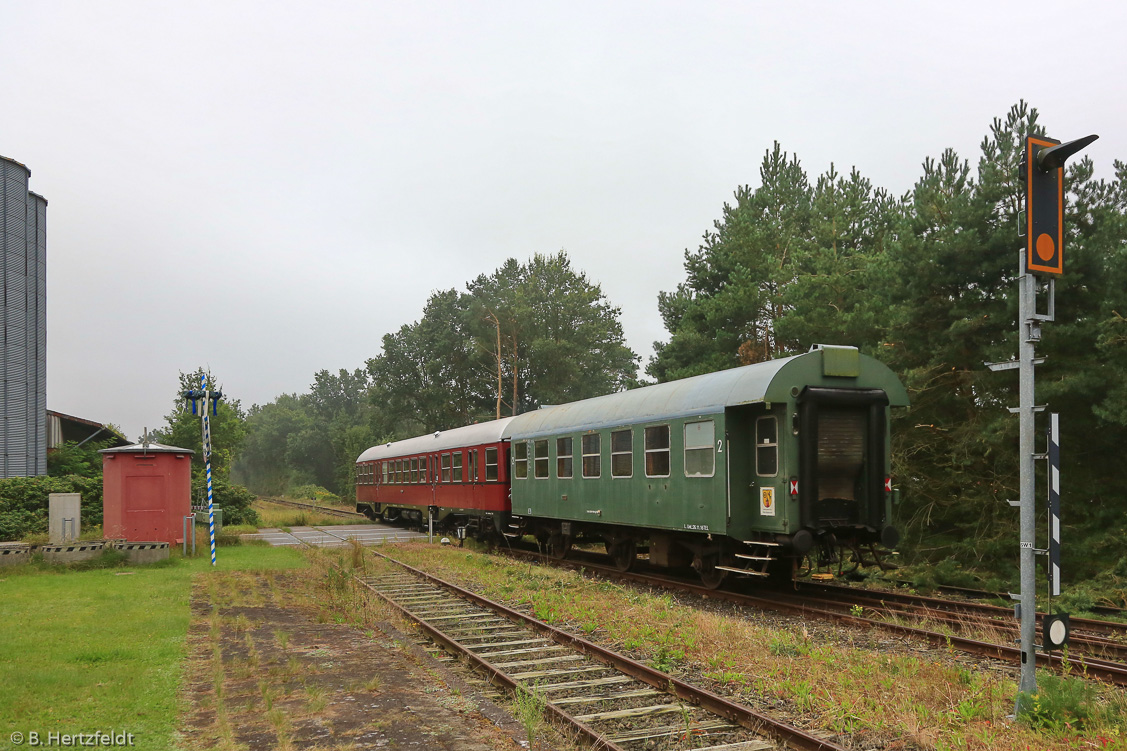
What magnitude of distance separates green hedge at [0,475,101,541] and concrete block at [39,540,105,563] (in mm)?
5781

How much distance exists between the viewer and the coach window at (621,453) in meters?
14.7

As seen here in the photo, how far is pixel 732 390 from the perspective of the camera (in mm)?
11992

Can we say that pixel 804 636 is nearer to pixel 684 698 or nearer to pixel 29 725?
pixel 684 698

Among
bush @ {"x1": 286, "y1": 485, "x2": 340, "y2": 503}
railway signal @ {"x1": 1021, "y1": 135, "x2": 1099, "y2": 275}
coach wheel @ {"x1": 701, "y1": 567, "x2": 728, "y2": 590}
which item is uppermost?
railway signal @ {"x1": 1021, "y1": 135, "x2": 1099, "y2": 275}

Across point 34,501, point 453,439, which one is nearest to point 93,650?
point 453,439

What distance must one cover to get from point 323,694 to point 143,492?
14.6 meters

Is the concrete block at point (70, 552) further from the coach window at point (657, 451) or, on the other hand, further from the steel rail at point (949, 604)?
the steel rail at point (949, 604)

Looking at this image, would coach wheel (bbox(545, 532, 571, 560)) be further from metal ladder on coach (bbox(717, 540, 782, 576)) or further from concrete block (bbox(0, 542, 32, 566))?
concrete block (bbox(0, 542, 32, 566))

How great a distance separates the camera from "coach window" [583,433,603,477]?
15.8 metres

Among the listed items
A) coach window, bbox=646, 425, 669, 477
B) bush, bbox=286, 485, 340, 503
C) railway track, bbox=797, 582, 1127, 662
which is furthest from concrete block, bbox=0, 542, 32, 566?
bush, bbox=286, 485, 340, 503

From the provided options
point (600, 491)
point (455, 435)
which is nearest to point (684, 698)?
point (600, 491)

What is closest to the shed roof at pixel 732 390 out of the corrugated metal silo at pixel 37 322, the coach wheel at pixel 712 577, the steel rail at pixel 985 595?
the coach wheel at pixel 712 577

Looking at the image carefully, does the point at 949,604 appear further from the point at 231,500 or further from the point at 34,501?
the point at 231,500

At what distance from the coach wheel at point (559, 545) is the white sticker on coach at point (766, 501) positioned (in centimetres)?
714
